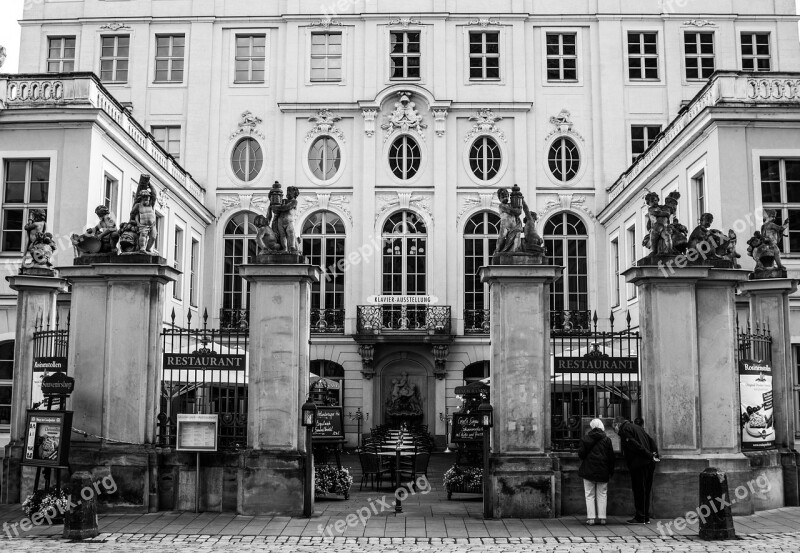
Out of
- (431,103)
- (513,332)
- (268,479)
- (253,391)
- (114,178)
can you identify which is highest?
(431,103)

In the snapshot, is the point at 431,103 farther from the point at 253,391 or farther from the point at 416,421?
the point at 253,391

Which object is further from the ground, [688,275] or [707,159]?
[707,159]

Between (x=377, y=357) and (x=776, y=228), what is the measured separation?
15.6 metres

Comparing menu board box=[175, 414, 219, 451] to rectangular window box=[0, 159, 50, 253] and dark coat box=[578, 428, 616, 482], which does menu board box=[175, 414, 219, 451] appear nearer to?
dark coat box=[578, 428, 616, 482]

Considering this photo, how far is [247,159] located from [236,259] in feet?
11.4

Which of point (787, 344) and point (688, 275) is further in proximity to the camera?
point (787, 344)

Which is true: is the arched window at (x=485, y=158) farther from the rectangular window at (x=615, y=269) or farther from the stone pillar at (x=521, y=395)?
the stone pillar at (x=521, y=395)

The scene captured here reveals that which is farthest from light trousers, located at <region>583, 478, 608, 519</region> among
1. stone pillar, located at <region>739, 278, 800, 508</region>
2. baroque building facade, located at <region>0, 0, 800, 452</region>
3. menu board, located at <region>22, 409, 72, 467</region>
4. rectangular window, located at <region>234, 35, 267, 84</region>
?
rectangular window, located at <region>234, 35, 267, 84</region>

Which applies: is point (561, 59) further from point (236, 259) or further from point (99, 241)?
point (99, 241)

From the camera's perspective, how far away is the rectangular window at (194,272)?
30000mm

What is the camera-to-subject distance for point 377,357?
98.3 feet

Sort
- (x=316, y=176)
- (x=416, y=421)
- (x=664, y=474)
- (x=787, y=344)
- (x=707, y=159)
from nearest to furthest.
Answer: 1. (x=664, y=474)
2. (x=787, y=344)
3. (x=707, y=159)
4. (x=416, y=421)
5. (x=316, y=176)

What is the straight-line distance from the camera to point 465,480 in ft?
51.9

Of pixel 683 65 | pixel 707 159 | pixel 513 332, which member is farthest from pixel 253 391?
pixel 683 65
